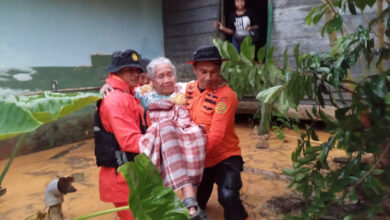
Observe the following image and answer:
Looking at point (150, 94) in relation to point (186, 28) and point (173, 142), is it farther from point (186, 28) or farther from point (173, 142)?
point (186, 28)

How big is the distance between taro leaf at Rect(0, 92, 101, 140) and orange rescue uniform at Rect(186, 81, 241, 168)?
3.41 ft

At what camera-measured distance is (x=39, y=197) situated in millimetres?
3275

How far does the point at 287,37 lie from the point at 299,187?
4175 mm

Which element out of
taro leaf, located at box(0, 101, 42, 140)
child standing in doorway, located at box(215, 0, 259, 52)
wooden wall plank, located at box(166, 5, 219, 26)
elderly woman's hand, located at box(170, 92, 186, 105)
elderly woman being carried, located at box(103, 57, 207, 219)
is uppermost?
wooden wall plank, located at box(166, 5, 219, 26)

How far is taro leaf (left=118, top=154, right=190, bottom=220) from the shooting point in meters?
1.06

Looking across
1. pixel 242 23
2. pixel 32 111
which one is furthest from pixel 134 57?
pixel 242 23

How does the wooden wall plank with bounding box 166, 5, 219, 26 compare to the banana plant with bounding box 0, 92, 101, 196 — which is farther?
the wooden wall plank with bounding box 166, 5, 219, 26

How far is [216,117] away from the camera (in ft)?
6.78

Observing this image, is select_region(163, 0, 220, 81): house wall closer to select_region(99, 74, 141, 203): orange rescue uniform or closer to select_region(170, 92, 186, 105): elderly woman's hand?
select_region(170, 92, 186, 105): elderly woman's hand

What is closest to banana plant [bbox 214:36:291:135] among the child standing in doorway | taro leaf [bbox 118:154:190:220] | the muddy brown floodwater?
taro leaf [bbox 118:154:190:220]

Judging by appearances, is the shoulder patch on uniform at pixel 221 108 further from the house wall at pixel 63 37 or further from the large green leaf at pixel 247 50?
the house wall at pixel 63 37

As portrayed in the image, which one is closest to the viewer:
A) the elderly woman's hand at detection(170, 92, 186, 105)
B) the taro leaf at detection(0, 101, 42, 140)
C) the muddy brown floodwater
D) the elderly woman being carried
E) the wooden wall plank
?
the taro leaf at detection(0, 101, 42, 140)

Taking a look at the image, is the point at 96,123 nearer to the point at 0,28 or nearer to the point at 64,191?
the point at 64,191

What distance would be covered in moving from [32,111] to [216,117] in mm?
1276
